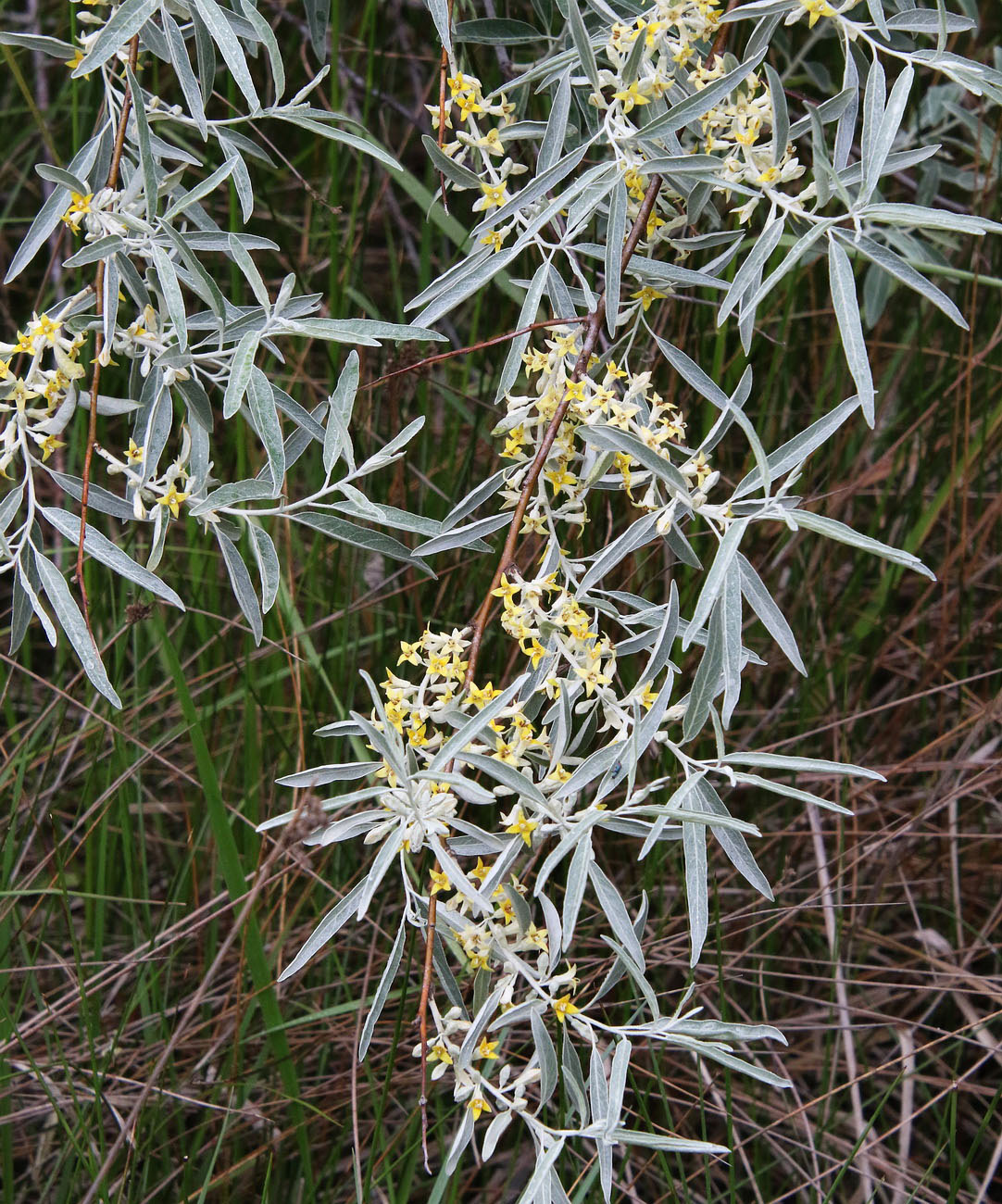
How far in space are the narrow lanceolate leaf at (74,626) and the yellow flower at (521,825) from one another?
26cm

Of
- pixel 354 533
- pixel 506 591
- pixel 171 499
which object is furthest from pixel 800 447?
pixel 171 499

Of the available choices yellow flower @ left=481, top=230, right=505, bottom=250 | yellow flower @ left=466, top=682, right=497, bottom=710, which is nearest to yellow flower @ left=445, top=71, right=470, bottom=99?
yellow flower @ left=481, top=230, right=505, bottom=250

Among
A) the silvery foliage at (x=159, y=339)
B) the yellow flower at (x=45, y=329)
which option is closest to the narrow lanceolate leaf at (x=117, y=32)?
the silvery foliage at (x=159, y=339)

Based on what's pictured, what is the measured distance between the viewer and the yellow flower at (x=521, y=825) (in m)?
0.68

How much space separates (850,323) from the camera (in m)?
0.66

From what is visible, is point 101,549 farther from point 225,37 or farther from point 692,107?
point 692,107

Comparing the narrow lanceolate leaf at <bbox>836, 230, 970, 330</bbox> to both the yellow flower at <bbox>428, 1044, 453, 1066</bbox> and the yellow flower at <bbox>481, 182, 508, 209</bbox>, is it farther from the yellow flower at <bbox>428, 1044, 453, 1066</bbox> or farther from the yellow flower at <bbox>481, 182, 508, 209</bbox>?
the yellow flower at <bbox>428, 1044, 453, 1066</bbox>

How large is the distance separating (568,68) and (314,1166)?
1076 mm

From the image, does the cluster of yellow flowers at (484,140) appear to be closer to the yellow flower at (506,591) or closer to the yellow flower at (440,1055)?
the yellow flower at (506,591)

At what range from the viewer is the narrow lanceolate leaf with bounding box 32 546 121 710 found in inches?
27.4

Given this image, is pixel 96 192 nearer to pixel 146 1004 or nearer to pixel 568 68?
pixel 568 68

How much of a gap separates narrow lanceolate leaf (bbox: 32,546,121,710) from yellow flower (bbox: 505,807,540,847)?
26cm

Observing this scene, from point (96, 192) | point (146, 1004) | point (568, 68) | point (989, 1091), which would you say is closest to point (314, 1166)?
point (146, 1004)

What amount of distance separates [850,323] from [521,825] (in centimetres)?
36
